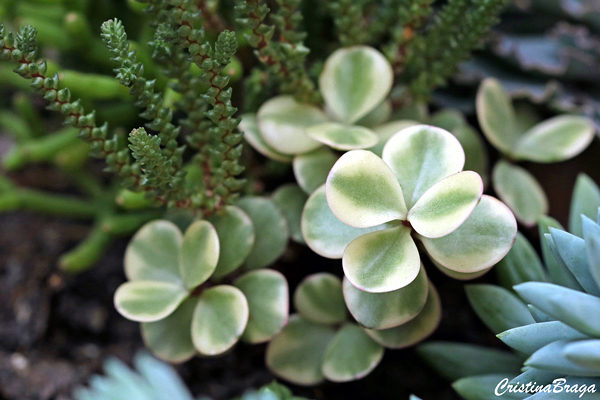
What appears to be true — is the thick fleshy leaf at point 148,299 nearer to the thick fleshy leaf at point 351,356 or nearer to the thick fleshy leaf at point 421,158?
the thick fleshy leaf at point 351,356

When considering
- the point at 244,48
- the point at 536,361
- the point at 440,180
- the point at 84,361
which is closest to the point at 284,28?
the point at 244,48

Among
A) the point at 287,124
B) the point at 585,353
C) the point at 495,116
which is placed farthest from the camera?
the point at 495,116

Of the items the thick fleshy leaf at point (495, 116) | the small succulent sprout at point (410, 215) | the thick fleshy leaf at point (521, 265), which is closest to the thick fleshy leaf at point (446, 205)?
the small succulent sprout at point (410, 215)

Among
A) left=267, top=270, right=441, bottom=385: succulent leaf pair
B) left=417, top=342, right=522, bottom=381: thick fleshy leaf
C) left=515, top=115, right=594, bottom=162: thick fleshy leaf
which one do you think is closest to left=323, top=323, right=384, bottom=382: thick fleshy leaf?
left=267, top=270, right=441, bottom=385: succulent leaf pair

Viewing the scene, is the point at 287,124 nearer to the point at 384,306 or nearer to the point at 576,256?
the point at 384,306

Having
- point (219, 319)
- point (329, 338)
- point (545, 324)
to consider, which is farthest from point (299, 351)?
point (545, 324)

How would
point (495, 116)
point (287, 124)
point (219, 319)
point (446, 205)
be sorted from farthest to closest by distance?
point (495, 116) < point (287, 124) < point (219, 319) < point (446, 205)

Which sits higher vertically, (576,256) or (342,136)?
(342,136)
